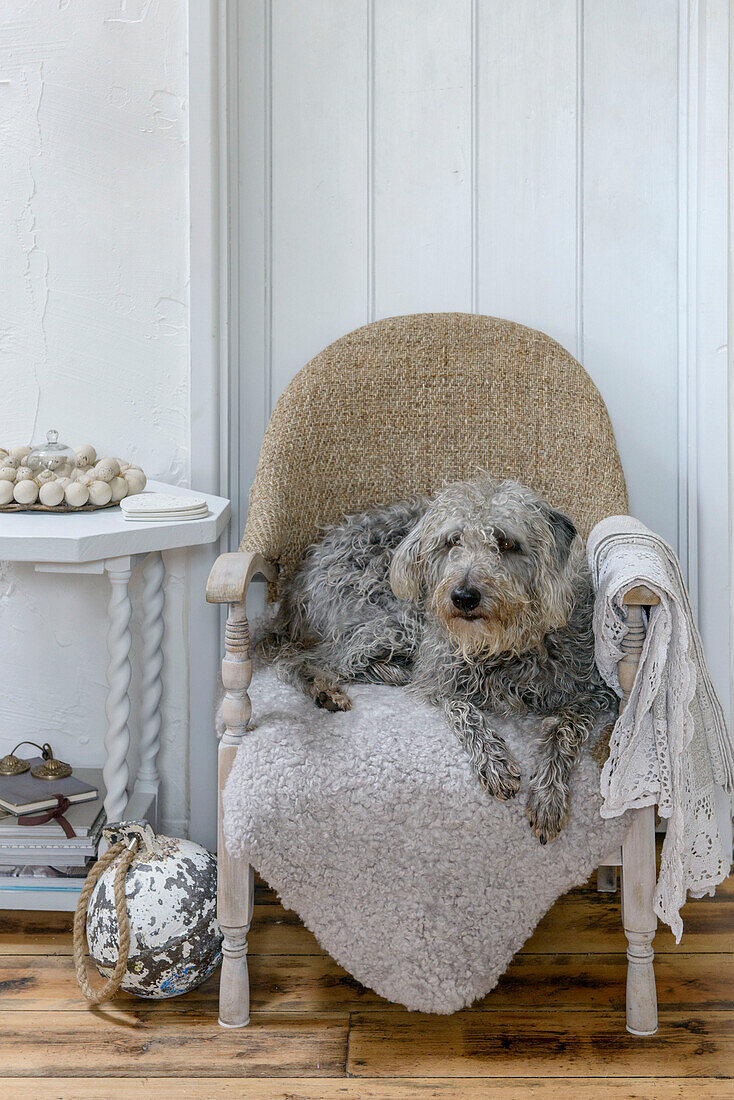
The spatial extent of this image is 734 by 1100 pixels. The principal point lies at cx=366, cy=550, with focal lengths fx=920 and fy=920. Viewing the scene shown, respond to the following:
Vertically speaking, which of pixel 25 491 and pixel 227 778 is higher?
pixel 25 491

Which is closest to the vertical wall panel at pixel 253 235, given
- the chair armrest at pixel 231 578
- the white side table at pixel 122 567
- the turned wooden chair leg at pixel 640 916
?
the white side table at pixel 122 567

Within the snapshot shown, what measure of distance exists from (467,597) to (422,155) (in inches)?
51.5

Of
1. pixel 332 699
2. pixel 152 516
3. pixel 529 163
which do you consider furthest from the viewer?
pixel 529 163

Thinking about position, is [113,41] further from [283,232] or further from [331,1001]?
[331,1001]

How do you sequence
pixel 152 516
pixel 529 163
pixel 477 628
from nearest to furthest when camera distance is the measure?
1. pixel 477 628
2. pixel 152 516
3. pixel 529 163

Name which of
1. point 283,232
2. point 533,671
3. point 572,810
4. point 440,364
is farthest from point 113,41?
point 572,810

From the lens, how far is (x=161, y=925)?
1.66m

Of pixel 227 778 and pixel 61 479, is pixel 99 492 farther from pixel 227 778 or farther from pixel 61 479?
pixel 227 778

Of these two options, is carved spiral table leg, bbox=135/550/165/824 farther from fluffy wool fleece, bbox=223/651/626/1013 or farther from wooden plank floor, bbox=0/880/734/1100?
fluffy wool fleece, bbox=223/651/626/1013

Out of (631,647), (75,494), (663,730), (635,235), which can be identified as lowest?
(663,730)

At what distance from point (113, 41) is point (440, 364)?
3.62 feet

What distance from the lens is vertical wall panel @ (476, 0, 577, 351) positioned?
2.28 m

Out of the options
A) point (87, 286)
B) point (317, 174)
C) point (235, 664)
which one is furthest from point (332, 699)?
point (317, 174)

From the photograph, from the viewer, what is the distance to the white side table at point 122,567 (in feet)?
5.79
